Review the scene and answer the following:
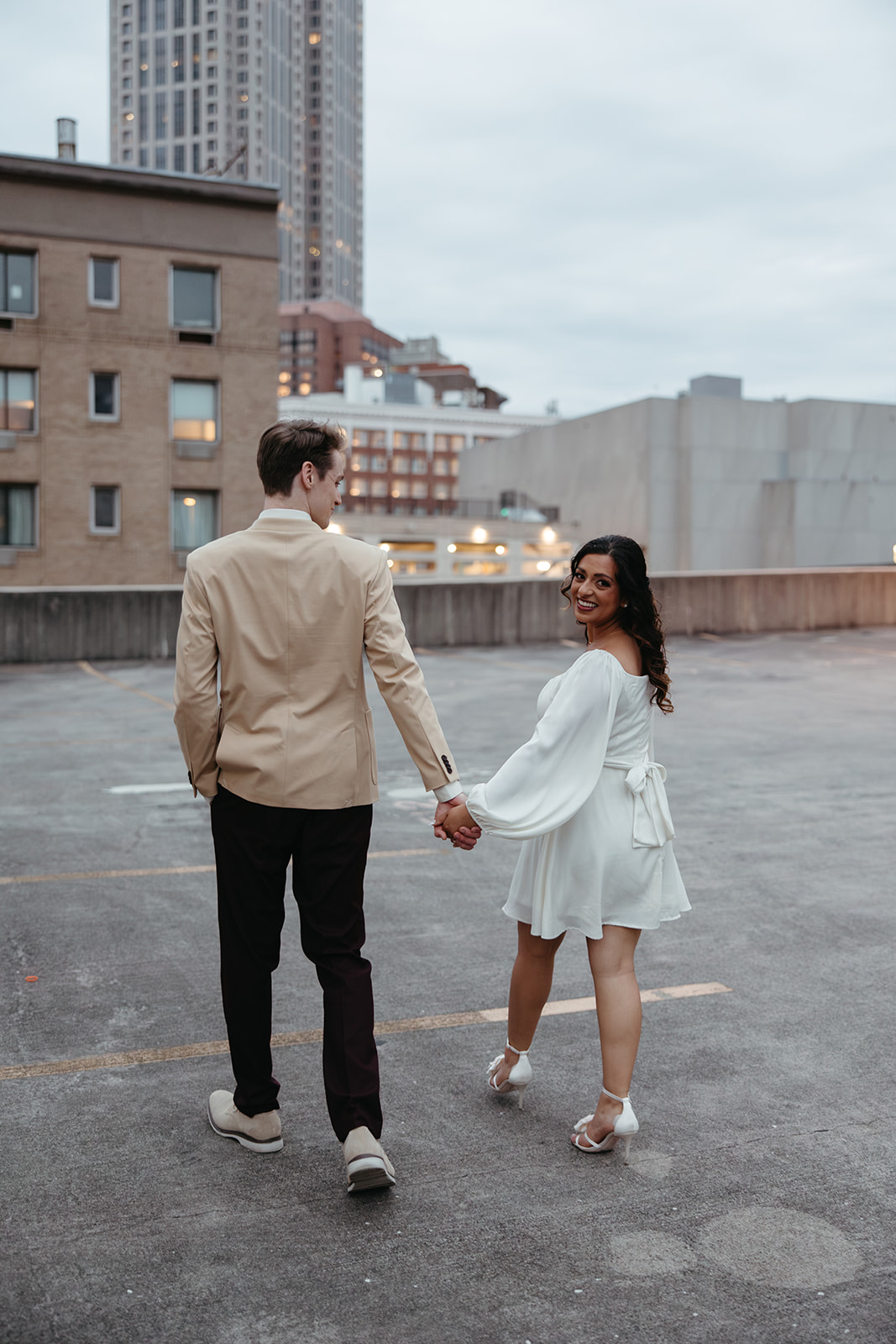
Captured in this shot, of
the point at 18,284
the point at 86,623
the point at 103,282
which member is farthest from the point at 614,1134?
the point at 18,284

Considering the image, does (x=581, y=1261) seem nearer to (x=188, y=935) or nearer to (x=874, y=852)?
(x=188, y=935)

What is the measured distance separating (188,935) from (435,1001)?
1.45 meters

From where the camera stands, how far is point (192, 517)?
4084cm

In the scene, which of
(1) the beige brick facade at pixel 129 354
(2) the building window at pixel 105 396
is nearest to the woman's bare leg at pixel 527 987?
(1) the beige brick facade at pixel 129 354

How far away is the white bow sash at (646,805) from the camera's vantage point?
142 inches

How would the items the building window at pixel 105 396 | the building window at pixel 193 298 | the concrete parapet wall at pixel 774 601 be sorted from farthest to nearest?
the building window at pixel 193 298 → the building window at pixel 105 396 → the concrete parapet wall at pixel 774 601

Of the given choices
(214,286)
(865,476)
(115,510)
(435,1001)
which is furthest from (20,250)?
(435,1001)

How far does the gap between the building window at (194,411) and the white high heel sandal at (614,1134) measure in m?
38.7

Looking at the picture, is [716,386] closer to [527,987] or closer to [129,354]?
[129,354]

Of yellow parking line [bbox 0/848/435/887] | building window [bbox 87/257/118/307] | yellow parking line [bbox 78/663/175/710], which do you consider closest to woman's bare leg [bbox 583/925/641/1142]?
yellow parking line [bbox 0/848/435/887]

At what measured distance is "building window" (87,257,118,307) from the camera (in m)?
38.6

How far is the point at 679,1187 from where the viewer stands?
3.31 metres

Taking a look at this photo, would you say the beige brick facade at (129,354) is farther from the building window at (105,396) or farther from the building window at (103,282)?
the building window at (105,396)

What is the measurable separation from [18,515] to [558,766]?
38.7m
